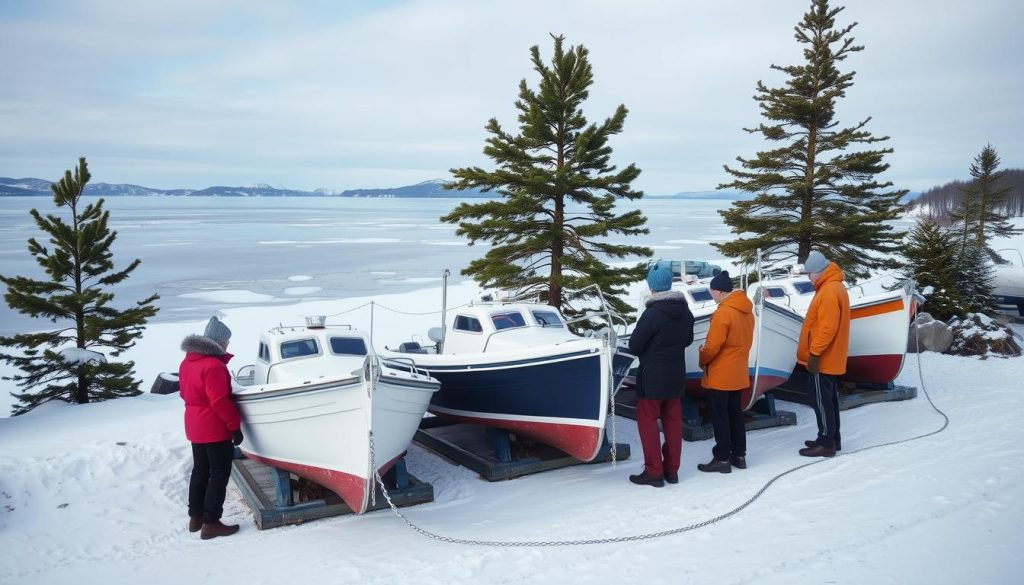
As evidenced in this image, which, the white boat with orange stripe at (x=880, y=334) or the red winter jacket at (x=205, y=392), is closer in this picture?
the red winter jacket at (x=205, y=392)

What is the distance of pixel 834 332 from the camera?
7.24m

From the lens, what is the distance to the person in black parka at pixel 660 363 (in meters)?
6.84

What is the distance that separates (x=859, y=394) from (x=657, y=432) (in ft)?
18.5

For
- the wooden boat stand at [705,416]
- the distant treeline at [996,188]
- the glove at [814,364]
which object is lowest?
the wooden boat stand at [705,416]

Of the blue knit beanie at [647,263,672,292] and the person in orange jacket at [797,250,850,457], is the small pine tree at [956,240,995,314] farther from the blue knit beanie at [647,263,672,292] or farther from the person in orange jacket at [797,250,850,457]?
the blue knit beanie at [647,263,672,292]

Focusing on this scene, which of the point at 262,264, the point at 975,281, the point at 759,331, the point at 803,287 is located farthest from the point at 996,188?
the point at 759,331

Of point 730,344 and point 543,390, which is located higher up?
point 730,344

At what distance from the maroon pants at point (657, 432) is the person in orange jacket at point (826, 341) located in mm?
1485

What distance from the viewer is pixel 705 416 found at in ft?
33.1

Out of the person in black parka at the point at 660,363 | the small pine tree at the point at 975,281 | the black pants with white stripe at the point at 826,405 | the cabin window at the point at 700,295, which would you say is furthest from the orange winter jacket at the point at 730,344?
the small pine tree at the point at 975,281

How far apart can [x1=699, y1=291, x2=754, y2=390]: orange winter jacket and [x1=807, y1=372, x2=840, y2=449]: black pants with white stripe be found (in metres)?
0.85

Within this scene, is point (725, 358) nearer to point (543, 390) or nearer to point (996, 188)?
point (543, 390)

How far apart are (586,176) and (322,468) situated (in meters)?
Result: 8.50

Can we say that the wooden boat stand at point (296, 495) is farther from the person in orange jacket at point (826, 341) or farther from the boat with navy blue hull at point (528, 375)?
the person in orange jacket at point (826, 341)
